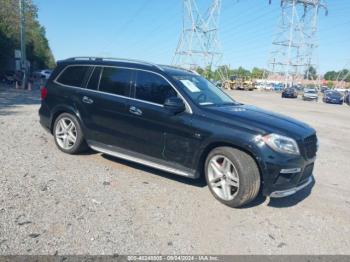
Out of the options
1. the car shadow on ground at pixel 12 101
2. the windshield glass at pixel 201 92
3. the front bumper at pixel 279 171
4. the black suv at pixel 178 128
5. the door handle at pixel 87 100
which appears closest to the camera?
the front bumper at pixel 279 171

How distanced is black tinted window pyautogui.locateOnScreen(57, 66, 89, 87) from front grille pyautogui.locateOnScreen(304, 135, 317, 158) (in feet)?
13.1

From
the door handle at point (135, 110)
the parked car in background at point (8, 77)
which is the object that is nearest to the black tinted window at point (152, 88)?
the door handle at point (135, 110)

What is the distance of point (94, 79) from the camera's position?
621 cm

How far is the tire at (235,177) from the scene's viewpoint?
14.6 feet

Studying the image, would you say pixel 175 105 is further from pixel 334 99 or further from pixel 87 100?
pixel 334 99

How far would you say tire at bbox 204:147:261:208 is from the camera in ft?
14.6

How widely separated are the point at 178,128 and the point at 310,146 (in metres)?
1.85

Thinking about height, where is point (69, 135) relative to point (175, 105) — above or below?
below

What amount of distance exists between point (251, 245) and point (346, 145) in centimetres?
753

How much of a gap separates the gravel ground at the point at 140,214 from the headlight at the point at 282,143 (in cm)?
86

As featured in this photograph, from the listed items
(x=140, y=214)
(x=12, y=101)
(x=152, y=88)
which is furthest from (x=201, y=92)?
(x=12, y=101)

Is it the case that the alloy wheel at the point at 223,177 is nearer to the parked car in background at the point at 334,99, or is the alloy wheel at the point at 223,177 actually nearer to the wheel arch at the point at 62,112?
the wheel arch at the point at 62,112

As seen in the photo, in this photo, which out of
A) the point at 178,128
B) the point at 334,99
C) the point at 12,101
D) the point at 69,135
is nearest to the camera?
the point at 178,128

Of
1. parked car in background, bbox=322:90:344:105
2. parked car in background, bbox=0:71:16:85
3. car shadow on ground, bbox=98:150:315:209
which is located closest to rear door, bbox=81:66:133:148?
car shadow on ground, bbox=98:150:315:209
